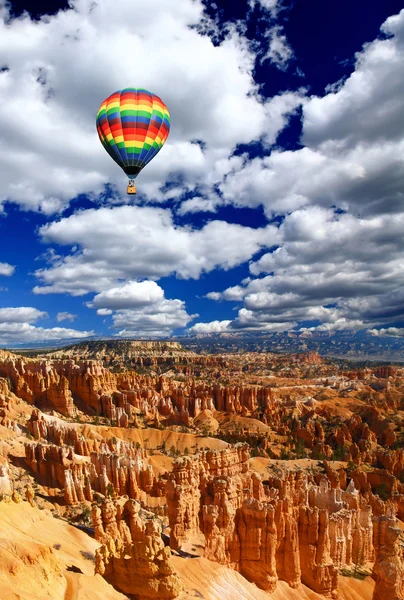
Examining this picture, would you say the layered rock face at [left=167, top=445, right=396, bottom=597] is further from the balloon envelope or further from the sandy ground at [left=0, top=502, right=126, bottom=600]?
the balloon envelope

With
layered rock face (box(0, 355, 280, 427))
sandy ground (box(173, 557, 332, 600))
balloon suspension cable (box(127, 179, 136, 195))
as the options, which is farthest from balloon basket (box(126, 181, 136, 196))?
layered rock face (box(0, 355, 280, 427))

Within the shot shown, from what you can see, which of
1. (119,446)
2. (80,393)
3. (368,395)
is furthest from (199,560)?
(368,395)

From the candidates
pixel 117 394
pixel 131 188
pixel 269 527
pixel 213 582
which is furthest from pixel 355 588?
pixel 117 394

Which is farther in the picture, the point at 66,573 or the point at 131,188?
the point at 131,188

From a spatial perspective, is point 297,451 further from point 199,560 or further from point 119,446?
point 199,560

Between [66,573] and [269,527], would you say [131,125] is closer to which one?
[269,527]

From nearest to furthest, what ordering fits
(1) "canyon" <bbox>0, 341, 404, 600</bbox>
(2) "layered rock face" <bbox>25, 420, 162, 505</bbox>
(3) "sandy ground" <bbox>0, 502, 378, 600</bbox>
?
(3) "sandy ground" <bbox>0, 502, 378, 600</bbox>
(1) "canyon" <bbox>0, 341, 404, 600</bbox>
(2) "layered rock face" <bbox>25, 420, 162, 505</bbox>

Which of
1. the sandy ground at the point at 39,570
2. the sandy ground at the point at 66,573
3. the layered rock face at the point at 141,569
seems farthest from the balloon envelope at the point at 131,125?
the layered rock face at the point at 141,569

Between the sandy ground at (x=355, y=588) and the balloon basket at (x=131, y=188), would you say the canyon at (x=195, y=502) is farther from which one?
the balloon basket at (x=131, y=188)

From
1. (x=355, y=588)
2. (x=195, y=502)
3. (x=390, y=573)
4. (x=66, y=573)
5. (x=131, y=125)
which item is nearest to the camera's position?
(x=66, y=573)
